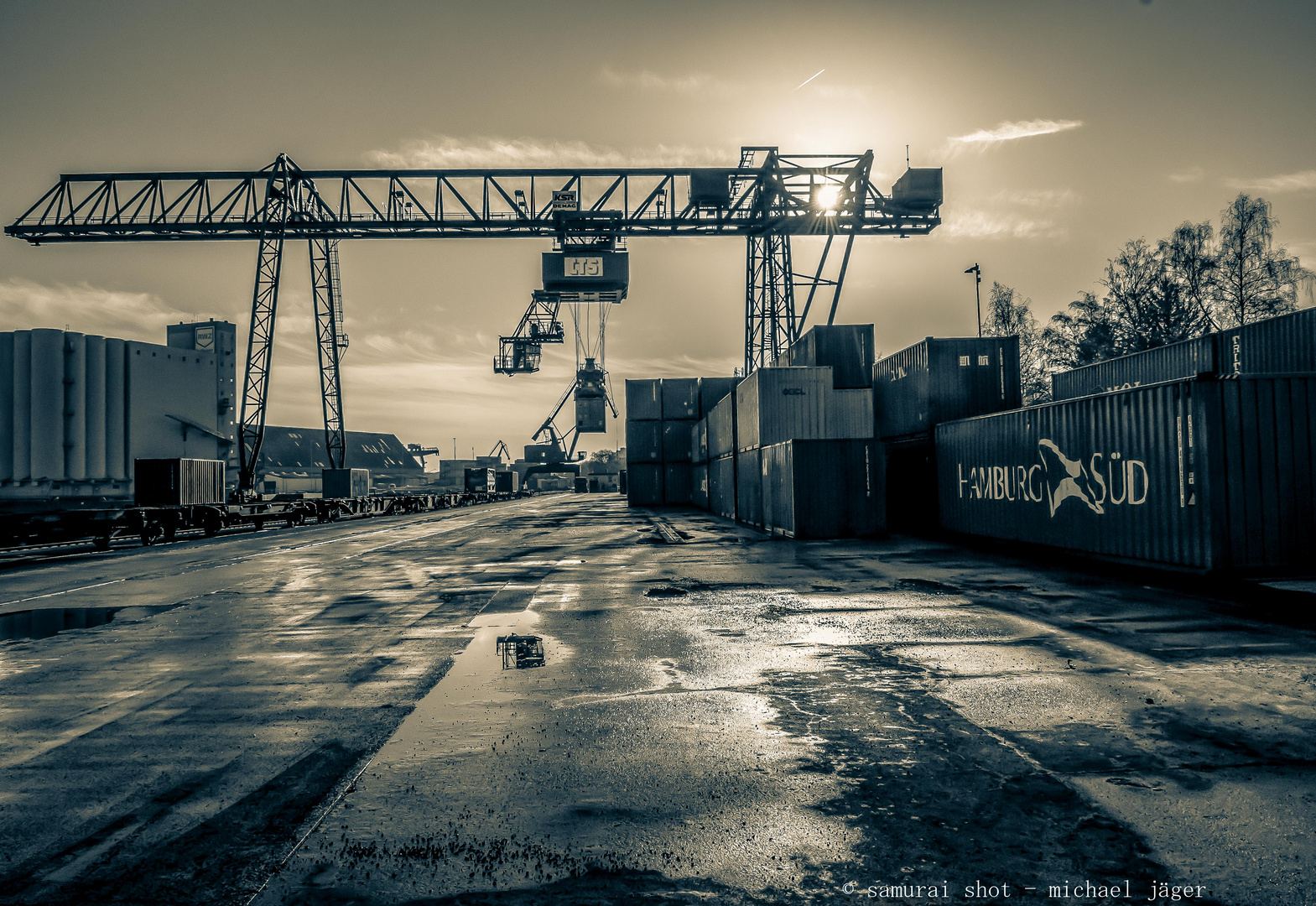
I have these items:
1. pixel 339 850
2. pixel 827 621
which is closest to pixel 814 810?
pixel 339 850

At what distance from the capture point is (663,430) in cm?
4481

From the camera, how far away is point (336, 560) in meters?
17.7

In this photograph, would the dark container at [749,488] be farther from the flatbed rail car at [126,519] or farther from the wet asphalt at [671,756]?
the flatbed rail car at [126,519]

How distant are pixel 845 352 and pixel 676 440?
2024cm

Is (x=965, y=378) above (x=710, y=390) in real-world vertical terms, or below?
below

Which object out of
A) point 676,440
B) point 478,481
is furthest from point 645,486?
point 478,481

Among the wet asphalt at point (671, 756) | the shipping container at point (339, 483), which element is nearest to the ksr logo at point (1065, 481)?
the wet asphalt at point (671, 756)

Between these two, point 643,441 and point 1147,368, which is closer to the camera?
point 1147,368

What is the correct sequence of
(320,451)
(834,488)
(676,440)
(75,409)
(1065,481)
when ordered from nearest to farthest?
(1065,481), (834,488), (75,409), (676,440), (320,451)

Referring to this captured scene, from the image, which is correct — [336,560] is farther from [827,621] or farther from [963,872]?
[963,872]

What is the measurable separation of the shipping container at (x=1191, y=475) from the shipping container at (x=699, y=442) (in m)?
23.9

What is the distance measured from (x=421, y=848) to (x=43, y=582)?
51.1ft

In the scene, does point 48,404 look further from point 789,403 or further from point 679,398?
point 679,398

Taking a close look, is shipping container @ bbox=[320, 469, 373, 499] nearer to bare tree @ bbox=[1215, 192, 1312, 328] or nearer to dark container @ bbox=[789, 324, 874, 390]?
dark container @ bbox=[789, 324, 874, 390]
